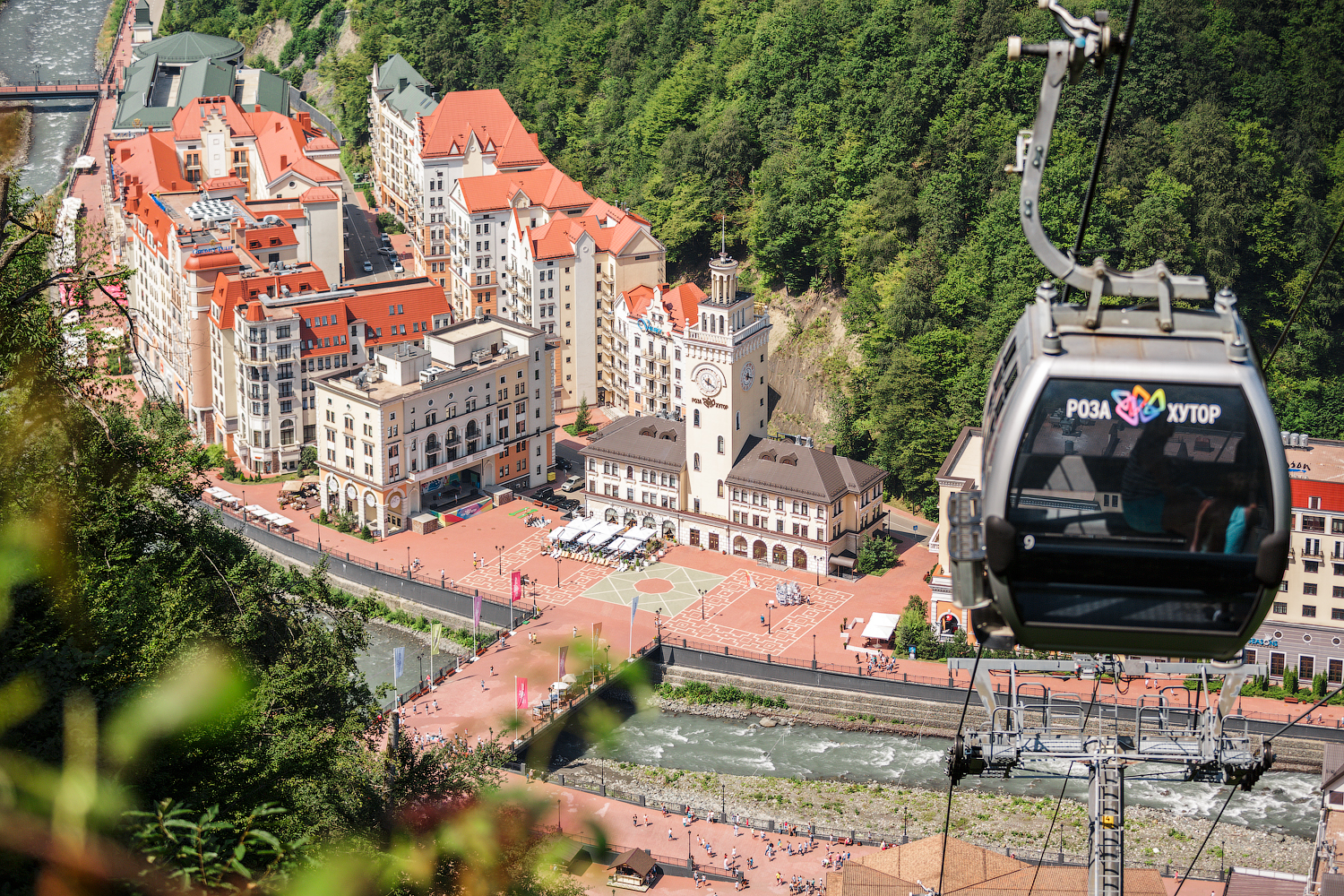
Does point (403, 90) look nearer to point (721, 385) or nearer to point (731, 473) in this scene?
point (721, 385)

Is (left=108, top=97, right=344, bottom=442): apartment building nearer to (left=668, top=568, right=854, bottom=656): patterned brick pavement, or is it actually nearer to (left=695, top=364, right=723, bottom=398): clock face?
(left=695, top=364, right=723, bottom=398): clock face

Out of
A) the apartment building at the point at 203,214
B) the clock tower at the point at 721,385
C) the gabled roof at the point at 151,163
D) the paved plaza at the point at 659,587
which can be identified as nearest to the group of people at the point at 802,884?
the paved plaza at the point at 659,587

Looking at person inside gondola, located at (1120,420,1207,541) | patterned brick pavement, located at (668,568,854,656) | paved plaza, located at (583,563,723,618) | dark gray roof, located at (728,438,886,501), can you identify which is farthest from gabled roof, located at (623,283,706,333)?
person inside gondola, located at (1120,420,1207,541)

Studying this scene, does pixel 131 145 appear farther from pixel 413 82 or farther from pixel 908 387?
pixel 908 387

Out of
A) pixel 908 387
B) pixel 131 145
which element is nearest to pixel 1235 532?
pixel 908 387

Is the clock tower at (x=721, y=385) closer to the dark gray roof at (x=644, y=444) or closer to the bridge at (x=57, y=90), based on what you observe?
the dark gray roof at (x=644, y=444)

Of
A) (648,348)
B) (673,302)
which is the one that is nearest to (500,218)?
(648,348)

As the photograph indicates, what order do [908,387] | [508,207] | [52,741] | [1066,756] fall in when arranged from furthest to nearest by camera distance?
[508,207] → [908,387] → [52,741] → [1066,756]
